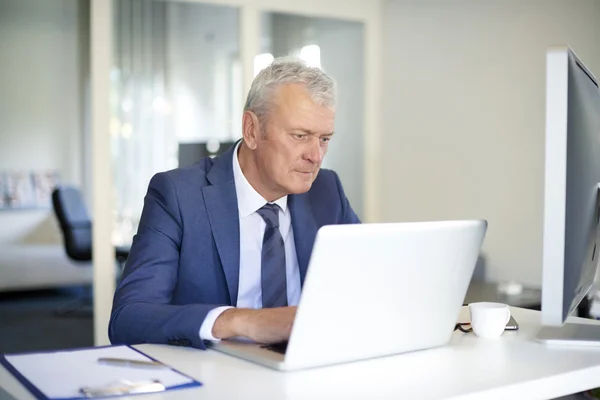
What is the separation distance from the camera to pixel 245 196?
2.24m

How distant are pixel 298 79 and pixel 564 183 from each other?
95cm

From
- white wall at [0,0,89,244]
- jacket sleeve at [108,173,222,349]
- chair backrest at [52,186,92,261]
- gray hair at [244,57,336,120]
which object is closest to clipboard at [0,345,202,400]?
jacket sleeve at [108,173,222,349]

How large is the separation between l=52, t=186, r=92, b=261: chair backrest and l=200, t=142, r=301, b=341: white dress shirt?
3728mm

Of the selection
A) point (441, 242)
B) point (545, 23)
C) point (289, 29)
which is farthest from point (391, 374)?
point (289, 29)

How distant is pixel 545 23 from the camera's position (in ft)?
14.1

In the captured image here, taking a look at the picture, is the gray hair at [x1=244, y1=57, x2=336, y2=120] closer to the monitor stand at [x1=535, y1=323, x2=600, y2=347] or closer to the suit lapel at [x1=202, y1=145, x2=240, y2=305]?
the suit lapel at [x1=202, y1=145, x2=240, y2=305]

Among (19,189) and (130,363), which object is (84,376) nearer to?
(130,363)

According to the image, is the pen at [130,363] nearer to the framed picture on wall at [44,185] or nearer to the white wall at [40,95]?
the white wall at [40,95]

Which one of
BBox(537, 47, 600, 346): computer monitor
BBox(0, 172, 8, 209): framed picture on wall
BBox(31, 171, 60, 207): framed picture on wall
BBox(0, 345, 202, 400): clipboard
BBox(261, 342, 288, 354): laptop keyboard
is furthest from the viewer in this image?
Answer: BBox(31, 171, 60, 207): framed picture on wall

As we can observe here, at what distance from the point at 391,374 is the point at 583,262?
0.46 meters

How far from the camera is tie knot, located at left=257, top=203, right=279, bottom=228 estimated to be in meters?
2.23

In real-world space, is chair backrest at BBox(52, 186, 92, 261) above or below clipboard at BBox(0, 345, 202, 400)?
below

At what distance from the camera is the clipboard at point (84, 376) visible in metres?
1.24

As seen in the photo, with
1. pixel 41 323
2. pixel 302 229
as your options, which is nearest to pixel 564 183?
pixel 302 229
